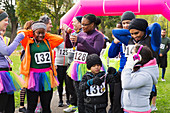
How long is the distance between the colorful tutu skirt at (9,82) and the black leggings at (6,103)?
0.24ft

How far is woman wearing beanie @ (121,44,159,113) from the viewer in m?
2.63

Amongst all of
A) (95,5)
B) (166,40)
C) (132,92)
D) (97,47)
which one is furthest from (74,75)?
(166,40)

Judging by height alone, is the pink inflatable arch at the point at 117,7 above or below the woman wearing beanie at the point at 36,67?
above

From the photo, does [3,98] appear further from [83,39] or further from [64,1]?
[64,1]

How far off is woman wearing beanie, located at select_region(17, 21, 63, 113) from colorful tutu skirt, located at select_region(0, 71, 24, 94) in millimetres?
217

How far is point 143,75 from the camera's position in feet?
8.71

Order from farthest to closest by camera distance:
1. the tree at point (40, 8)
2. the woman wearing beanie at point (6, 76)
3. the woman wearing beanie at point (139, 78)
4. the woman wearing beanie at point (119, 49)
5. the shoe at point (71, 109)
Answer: the tree at point (40, 8)
the shoe at point (71, 109)
the woman wearing beanie at point (119, 49)
the woman wearing beanie at point (6, 76)
the woman wearing beanie at point (139, 78)

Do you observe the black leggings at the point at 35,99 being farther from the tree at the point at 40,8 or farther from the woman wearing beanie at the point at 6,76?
the tree at the point at 40,8

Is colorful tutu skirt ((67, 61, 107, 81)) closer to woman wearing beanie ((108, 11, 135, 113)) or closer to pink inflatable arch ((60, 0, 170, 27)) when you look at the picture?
woman wearing beanie ((108, 11, 135, 113))

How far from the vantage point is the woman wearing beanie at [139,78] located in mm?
2633

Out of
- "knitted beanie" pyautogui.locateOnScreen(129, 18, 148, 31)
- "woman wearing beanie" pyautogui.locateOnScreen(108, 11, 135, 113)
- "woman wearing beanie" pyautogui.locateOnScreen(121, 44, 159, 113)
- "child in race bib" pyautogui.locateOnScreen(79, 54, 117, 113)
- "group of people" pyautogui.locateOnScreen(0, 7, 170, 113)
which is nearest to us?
"woman wearing beanie" pyautogui.locateOnScreen(121, 44, 159, 113)

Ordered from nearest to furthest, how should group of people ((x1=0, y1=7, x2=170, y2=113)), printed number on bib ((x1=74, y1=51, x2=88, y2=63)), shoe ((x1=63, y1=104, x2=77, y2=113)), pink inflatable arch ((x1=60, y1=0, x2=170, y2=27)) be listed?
1. group of people ((x1=0, y1=7, x2=170, y2=113))
2. printed number on bib ((x1=74, y1=51, x2=88, y2=63))
3. shoe ((x1=63, y1=104, x2=77, y2=113))
4. pink inflatable arch ((x1=60, y1=0, x2=170, y2=27))

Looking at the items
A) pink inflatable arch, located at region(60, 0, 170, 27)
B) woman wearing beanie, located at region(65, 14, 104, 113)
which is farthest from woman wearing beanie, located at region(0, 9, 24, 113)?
pink inflatable arch, located at region(60, 0, 170, 27)

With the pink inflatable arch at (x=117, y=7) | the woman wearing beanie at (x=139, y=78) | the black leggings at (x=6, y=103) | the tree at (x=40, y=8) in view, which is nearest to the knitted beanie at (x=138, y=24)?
the woman wearing beanie at (x=139, y=78)
